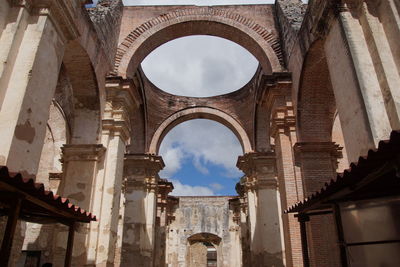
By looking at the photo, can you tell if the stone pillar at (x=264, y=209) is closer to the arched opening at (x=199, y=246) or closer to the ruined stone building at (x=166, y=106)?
the ruined stone building at (x=166, y=106)

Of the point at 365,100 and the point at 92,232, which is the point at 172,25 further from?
the point at 365,100

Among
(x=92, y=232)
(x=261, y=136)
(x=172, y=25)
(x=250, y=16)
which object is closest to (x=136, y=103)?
(x=172, y=25)

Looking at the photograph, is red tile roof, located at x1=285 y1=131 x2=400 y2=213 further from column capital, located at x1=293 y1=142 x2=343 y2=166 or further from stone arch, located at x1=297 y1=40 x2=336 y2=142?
stone arch, located at x1=297 y1=40 x2=336 y2=142

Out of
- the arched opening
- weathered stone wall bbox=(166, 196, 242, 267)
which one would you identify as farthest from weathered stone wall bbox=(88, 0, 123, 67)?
the arched opening

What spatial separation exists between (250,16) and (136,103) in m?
4.75

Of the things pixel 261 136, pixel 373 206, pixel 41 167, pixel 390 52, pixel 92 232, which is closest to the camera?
pixel 373 206

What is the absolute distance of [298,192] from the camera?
8.38 m

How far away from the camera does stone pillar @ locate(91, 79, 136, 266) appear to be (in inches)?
312

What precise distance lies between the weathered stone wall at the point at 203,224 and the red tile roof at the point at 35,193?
2158 centimetres

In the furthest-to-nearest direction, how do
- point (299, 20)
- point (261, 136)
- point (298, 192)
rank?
point (261, 136) → point (299, 20) → point (298, 192)

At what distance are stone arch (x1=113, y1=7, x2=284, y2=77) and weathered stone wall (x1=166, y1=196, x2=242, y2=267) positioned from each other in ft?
57.9

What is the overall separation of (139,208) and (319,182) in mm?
7850

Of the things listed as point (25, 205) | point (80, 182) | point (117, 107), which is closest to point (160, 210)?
point (117, 107)

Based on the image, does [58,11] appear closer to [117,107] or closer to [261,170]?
[117,107]
